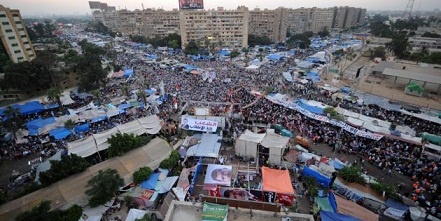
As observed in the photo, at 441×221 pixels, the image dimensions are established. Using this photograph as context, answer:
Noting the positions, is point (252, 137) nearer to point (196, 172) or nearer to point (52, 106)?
point (196, 172)

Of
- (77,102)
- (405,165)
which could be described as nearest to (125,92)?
(77,102)

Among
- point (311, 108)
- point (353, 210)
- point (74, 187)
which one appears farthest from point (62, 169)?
point (311, 108)

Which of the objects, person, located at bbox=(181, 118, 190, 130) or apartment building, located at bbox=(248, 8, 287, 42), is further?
apartment building, located at bbox=(248, 8, 287, 42)

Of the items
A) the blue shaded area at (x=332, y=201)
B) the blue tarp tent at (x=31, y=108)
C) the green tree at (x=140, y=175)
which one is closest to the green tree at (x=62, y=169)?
the green tree at (x=140, y=175)

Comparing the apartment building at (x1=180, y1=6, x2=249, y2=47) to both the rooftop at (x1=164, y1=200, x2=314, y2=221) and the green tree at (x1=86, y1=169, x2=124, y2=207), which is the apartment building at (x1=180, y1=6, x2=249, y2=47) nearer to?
the green tree at (x1=86, y1=169, x2=124, y2=207)

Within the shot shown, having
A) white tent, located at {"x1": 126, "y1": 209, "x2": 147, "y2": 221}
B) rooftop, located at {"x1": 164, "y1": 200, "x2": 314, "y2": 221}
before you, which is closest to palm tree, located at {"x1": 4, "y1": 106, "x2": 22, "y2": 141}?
white tent, located at {"x1": 126, "y1": 209, "x2": 147, "y2": 221}

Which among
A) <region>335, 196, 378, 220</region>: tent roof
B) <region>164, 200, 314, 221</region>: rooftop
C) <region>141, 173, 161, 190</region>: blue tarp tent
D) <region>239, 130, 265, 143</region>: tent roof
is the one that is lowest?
<region>141, 173, 161, 190</region>: blue tarp tent
